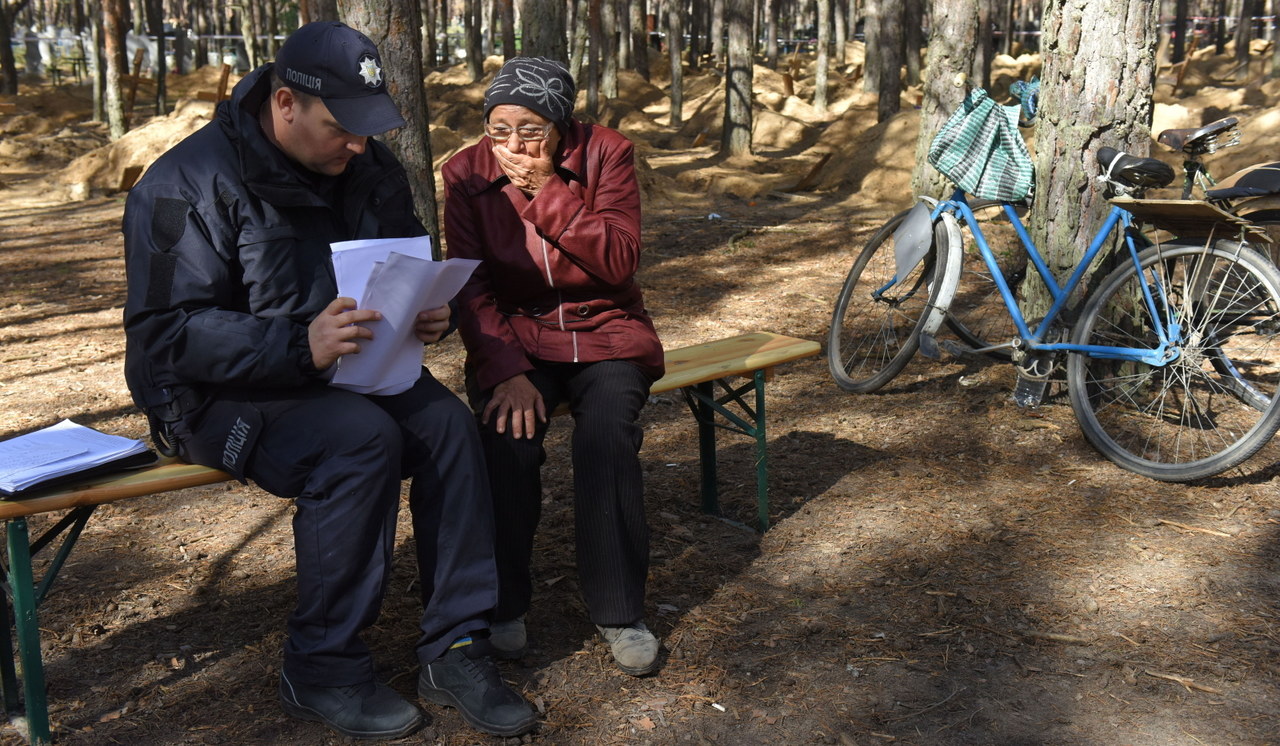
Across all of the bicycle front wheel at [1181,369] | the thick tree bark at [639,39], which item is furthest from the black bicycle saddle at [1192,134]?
the thick tree bark at [639,39]

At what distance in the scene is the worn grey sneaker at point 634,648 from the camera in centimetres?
307

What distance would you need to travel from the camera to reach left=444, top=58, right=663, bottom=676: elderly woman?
3.15m

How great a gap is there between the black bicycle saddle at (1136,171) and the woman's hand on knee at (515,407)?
2.61 m

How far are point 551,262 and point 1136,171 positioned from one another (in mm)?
2455

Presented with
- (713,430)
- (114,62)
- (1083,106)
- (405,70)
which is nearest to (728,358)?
(713,430)

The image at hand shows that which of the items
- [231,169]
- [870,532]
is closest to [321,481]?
[231,169]

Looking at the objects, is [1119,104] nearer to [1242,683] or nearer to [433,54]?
[1242,683]

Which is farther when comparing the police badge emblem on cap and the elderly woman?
the elderly woman

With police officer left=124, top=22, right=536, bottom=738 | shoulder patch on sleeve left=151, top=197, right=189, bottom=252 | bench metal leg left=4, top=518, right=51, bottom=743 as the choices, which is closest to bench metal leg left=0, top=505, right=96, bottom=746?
bench metal leg left=4, top=518, right=51, bottom=743

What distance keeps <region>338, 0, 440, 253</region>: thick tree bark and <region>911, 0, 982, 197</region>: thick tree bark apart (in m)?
4.88

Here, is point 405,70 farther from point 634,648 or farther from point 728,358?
point 634,648

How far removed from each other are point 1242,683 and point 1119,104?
2706mm

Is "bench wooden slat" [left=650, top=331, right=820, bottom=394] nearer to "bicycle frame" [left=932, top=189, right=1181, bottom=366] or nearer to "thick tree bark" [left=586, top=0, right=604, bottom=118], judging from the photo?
"bicycle frame" [left=932, top=189, right=1181, bottom=366]

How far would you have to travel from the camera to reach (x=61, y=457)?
2719mm
